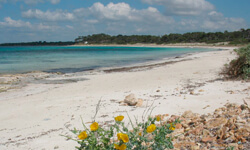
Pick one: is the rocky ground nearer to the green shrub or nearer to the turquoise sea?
the green shrub

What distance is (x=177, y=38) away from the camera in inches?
4402

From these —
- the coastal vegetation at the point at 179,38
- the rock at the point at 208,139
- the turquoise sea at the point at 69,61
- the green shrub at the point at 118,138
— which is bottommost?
the turquoise sea at the point at 69,61

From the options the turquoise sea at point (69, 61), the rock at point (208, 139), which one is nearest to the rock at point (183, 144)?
the rock at point (208, 139)

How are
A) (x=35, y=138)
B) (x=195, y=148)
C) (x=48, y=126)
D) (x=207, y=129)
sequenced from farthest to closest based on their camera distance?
1. (x=48, y=126)
2. (x=35, y=138)
3. (x=207, y=129)
4. (x=195, y=148)

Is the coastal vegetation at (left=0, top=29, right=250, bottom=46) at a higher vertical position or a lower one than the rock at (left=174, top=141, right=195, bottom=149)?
higher

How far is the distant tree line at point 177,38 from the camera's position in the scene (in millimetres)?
83250

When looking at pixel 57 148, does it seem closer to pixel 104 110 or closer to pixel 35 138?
pixel 35 138

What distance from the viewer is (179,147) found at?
2746 millimetres

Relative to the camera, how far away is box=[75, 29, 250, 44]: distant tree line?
83.2 m

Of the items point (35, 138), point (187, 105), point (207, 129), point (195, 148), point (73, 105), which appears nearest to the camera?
point (195, 148)

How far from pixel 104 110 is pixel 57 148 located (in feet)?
6.53

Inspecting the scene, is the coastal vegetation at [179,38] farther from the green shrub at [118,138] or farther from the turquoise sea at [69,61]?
the green shrub at [118,138]

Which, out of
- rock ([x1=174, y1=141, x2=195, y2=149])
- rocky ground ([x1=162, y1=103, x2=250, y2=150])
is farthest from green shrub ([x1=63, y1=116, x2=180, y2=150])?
rock ([x1=174, y1=141, x2=195, y2=149])

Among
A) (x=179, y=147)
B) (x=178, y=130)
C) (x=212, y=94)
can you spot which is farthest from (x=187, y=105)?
(x=179, y=147)
